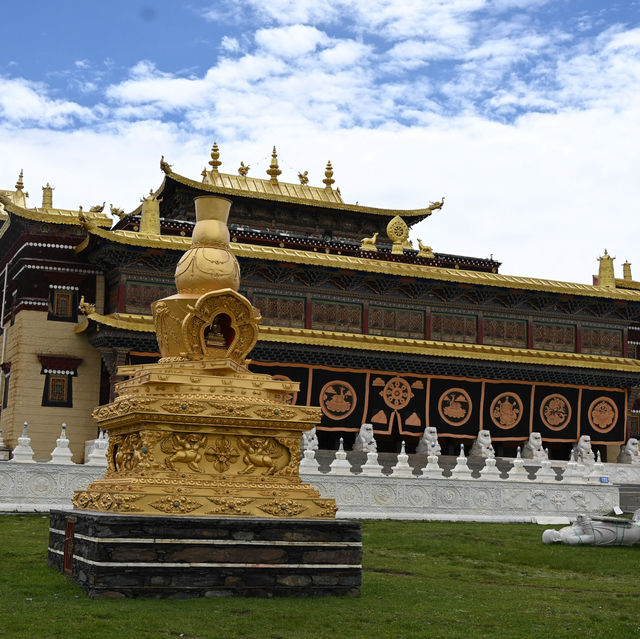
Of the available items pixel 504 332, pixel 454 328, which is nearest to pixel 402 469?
pixel 454 328

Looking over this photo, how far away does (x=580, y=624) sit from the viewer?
451 inches

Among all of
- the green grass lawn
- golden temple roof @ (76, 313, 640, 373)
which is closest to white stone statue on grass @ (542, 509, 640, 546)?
the green grass lawn

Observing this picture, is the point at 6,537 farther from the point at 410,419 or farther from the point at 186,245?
the point at 410,419

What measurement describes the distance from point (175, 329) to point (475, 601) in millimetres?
5515

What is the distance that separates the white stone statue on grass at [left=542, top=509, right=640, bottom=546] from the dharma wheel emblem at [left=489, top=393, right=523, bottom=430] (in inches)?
766

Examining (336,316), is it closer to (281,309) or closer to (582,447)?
(281,309)

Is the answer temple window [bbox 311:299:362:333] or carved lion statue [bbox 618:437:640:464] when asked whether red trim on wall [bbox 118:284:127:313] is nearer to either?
temple window [bbox 311:299:362:333]

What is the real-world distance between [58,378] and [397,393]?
12.2m

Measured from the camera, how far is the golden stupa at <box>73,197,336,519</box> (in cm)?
1311

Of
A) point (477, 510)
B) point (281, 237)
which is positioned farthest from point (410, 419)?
point (477, 510)

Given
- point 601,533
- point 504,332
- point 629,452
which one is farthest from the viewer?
point 504,332

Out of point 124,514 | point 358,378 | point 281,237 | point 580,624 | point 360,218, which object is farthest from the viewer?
point 360,218

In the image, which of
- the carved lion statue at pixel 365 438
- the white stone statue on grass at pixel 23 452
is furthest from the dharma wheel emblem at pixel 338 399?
the white stone statue on grass at pixel 23 452

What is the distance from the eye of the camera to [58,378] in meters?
35.8
